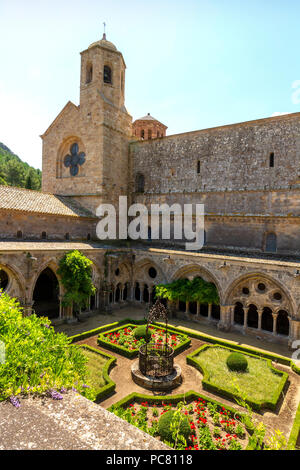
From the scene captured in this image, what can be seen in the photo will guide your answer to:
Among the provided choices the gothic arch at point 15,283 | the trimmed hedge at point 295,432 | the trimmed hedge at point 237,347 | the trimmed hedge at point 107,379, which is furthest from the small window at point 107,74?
the trimmed hedge at point 295,432

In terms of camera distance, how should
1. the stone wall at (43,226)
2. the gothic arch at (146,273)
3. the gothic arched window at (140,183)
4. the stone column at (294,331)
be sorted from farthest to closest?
1. the gothic arched window at (140,183)
2. the gothic arch at (146,273)
3. the stone wall at (43,226)
4. the stone column at (294,331)

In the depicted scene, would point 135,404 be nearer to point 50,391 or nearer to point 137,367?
point 137,367

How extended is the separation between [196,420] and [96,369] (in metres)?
→ 4.71

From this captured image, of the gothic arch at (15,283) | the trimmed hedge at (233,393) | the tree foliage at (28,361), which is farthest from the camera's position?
the gothic arch at (15,283)

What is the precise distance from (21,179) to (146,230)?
49.1 metres

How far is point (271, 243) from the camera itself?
18891 mm

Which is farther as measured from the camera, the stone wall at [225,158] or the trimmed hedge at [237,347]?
the stone wall at [225,158]

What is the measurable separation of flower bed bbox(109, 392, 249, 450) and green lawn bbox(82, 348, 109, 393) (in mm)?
1417

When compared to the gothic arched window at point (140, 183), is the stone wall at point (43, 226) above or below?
below

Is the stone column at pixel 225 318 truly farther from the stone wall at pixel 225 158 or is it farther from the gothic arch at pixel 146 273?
the stone wall at pixel 225 158

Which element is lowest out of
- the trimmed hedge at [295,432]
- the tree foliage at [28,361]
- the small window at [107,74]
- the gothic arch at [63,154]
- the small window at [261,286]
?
the trimmed hedge at [295,432]

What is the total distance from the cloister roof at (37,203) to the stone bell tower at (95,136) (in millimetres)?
1429

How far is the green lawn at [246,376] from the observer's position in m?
10.4

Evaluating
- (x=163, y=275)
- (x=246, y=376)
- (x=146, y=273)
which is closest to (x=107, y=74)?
(x=146, y=273)
